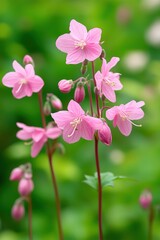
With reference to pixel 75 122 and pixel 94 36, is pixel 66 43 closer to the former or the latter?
pixel 94 36

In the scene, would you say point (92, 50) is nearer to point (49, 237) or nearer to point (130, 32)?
point (49, 237)

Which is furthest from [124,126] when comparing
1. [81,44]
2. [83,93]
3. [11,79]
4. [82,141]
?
[82,141]

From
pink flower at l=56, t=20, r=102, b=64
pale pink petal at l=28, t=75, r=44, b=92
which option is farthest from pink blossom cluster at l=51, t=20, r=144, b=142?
pale pink petal at l=28, t=75, r=44, b=92

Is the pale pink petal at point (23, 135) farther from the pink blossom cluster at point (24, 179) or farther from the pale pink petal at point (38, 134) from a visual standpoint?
the pink blossom cluster at point (24, 179)

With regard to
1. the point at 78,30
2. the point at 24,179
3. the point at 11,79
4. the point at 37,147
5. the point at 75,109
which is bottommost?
the point at 24,179

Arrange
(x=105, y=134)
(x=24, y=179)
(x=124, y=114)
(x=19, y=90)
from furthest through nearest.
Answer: (x=24, y=179)
(x=19, y=90)
(x=124, y=114)
(x=105, y=134)

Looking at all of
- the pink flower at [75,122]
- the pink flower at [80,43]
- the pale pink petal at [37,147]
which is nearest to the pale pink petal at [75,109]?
the pink flower at [75,122]
